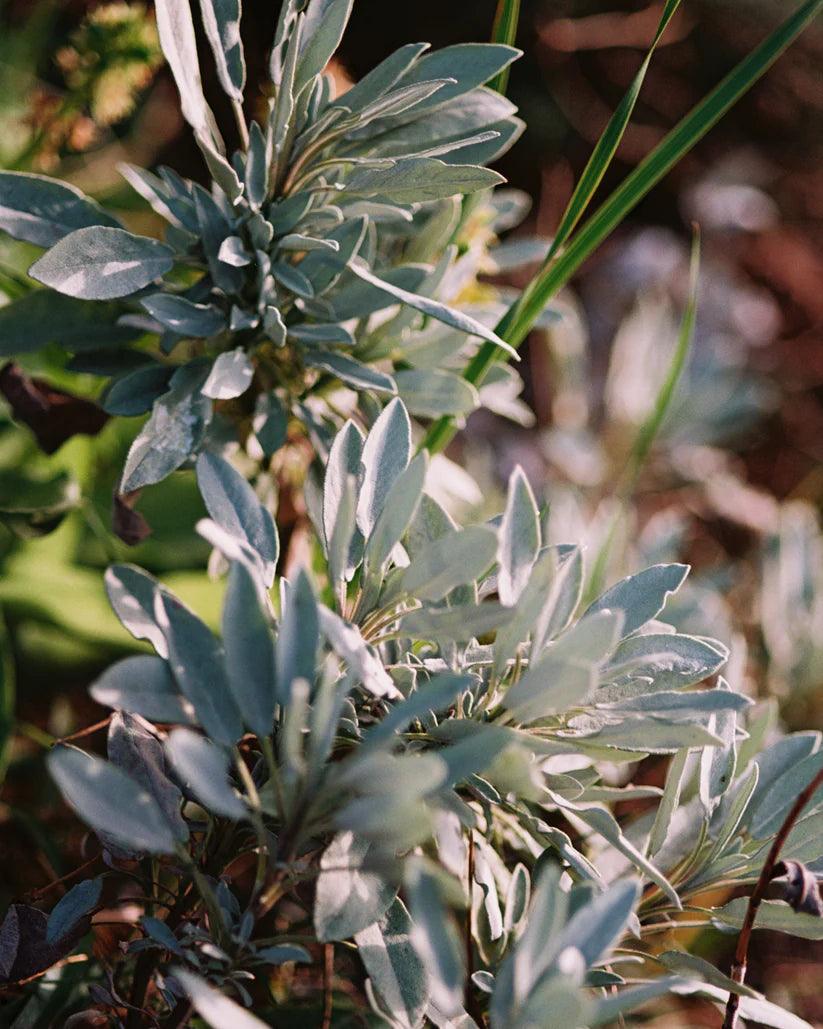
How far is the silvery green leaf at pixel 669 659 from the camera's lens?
464mm

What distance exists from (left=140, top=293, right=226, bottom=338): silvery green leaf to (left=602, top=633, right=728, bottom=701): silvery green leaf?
11.8 inches

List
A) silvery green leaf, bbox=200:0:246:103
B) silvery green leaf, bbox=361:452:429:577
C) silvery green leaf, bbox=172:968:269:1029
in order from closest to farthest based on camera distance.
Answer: silvery green leaf, bbox=172:968:269:1029 → silvery green leaf, bbox=361:452:429:577 → silvery green leaf, bbox=200:0:246:103

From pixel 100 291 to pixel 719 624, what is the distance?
0.63 meters

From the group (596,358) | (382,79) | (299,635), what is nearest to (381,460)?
(299,635)

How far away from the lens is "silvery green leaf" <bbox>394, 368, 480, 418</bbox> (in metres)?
0.61

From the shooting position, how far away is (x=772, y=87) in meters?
1.70

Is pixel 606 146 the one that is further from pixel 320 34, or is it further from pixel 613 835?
pixel 613 835

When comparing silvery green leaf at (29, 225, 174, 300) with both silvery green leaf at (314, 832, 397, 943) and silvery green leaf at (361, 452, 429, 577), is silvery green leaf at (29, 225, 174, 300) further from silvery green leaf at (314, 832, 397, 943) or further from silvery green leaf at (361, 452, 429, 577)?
silvery green leaf at (314, 832, 397, 943)

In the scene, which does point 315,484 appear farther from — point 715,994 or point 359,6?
point 359,6

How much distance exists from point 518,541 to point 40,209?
1.11 ft

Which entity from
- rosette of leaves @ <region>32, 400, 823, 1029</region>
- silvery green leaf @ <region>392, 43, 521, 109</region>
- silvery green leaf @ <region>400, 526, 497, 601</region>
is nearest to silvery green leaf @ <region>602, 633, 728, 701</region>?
rosette of leaves @ <region>32, 400, 823, 1029</region>

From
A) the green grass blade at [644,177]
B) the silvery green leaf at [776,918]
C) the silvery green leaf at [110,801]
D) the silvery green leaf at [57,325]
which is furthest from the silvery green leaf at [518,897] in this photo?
the silvery green leaf at [57,325]

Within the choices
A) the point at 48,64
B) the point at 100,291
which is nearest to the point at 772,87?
the point at 48,64

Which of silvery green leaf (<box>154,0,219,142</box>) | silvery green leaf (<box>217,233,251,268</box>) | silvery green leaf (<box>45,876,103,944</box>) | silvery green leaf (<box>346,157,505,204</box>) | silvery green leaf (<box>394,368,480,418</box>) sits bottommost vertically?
silvery green leaf (<box>45,876,103,944</box>)
